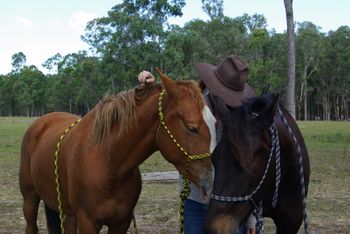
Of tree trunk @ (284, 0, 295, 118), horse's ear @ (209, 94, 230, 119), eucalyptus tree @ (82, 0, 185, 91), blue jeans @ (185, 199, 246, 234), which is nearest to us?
horse's ear @ (209, 94, 230, 119)

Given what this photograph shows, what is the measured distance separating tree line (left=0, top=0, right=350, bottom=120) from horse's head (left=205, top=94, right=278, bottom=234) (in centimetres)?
2037

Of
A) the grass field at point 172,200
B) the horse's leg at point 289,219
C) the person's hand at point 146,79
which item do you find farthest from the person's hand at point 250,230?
the grass field at point 172,200

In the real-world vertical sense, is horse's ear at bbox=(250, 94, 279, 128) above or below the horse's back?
above

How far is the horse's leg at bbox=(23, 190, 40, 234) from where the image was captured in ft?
16.5

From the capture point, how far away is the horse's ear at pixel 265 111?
2479mm

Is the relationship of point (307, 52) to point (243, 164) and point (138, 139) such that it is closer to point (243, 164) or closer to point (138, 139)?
point (138, 139)

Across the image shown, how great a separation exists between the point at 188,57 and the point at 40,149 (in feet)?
85.4

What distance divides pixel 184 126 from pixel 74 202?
1.26 m

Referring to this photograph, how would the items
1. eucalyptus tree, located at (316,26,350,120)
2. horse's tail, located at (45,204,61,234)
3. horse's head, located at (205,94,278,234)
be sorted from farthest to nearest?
eucalyptus tree, located at (316,26,350,120) < horse's tail, located at (45,204,61,234) < horse's head, located at (205,94,278,234)

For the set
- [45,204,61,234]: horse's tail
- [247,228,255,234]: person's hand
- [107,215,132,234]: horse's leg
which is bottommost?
[45,204,61,234]: horse's tail

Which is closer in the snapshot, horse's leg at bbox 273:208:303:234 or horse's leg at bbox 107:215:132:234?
horse's leg at bbox 273:208:303:234

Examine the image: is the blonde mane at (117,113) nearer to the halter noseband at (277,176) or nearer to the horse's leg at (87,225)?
the horse's leg at (87,225)

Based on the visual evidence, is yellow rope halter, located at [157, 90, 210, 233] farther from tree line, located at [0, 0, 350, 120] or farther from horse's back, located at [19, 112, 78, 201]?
tree line, located at [0, 0, 350, 120]

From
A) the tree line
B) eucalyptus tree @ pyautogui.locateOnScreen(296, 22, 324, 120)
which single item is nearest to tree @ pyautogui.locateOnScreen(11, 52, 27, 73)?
the tree line
